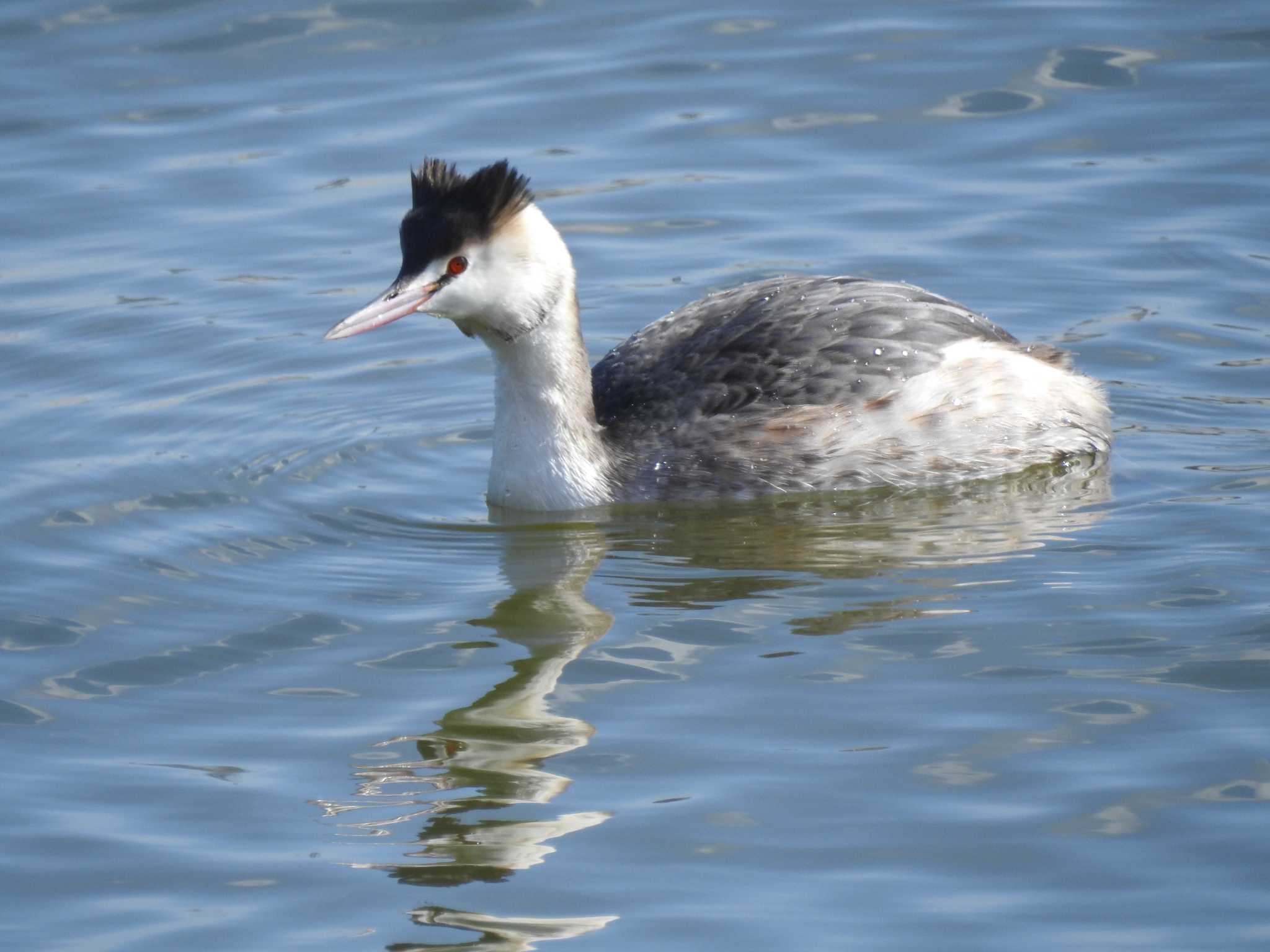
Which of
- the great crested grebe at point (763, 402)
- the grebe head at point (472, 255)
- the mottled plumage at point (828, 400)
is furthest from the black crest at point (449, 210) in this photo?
the mottled plumage at point (828, 400)

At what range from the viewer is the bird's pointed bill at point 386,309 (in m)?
8.02

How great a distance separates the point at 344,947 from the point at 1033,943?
177 centimetres

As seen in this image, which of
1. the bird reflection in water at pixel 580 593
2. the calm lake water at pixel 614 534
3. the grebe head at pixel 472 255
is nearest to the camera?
the calm lake water at pixel 614 534

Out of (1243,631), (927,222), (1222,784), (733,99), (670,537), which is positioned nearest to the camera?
(1222,784)

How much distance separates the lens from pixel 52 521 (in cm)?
849

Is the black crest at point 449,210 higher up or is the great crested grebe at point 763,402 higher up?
the black crest at point 449,210

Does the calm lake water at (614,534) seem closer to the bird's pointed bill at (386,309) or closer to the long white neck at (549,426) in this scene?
the long white neck at (549,426)

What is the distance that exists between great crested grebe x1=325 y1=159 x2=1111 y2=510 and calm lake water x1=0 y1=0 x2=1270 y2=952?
6.8 inches

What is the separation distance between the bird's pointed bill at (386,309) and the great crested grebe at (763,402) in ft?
0.90

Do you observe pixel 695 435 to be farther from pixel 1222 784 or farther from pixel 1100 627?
pixel 1222 784

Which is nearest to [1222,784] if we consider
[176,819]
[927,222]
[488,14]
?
[176,819]

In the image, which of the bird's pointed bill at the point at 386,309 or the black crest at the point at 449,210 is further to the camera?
the black crest at the point at 449,210

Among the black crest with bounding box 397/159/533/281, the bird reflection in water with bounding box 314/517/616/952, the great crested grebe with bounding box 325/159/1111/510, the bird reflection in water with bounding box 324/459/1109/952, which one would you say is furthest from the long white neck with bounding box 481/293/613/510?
the bird reflection in water with bounding box 314/517/616/952

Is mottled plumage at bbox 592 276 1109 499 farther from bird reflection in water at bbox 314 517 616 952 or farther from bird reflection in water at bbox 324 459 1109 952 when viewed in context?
bird reflection in water at bbox 314 517 616 952
